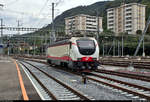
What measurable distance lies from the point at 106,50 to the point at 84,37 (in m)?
60.9

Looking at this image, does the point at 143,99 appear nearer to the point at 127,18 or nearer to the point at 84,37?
the point at 84,37

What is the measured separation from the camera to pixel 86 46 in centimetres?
1878

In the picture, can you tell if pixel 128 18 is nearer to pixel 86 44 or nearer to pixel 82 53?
pixel 86 44

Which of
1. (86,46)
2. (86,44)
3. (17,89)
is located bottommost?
(17,89)

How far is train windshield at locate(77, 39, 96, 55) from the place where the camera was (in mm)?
18541

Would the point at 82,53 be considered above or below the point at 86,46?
below

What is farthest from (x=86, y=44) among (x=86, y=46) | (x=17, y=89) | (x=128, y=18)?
(x=128, y=18)

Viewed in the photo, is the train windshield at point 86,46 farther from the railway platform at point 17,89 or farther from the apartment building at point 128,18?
the apartment building at point 128,18

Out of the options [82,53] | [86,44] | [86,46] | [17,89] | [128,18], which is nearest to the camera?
[17,89]

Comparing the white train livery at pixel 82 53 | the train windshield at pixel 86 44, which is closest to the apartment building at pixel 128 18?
the train windshield at pixel 86 44

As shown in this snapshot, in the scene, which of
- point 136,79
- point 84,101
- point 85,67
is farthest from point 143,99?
point 85,67

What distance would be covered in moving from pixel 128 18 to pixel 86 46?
10526 cm

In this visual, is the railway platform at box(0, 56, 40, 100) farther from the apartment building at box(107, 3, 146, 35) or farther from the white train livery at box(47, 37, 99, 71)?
the apartment building at box(107, 3, 146, 35)

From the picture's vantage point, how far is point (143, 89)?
34.6 feet
